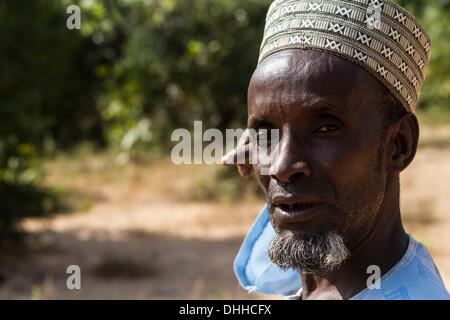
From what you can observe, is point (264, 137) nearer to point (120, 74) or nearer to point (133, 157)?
point (120, 74)

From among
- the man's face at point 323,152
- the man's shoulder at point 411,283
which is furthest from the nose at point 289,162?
the man's shoulder at point 411,283

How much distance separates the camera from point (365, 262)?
5.25 ft

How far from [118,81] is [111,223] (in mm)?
4161

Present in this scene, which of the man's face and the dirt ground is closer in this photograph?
the man's face

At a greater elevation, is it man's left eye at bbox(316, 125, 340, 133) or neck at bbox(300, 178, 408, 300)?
man's left eye at bbox(316, 125, 340, 133)

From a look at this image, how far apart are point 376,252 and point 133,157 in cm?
1104

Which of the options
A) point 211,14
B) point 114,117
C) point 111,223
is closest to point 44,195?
point 111,223

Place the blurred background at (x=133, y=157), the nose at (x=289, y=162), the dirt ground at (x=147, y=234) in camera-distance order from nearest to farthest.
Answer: the nose at (x=289, y=162) → the dirt ground at (x=147, y=234) → the blurred background at (x=133, y=157)

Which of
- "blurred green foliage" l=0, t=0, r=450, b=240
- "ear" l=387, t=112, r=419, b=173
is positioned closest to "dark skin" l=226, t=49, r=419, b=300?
"ear" l=387, t=112, r=419, b=173

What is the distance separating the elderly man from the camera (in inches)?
57.9

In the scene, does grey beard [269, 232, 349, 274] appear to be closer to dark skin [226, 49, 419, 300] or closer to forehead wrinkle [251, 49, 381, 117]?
dark skin [226, 49, 419, 300]

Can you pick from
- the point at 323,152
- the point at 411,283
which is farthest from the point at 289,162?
the point at 411,283

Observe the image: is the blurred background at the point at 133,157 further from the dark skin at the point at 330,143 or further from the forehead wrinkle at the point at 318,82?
the forehead wrinkle at the point at 318,82

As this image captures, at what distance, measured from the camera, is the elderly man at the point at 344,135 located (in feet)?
4.82
